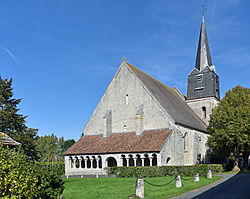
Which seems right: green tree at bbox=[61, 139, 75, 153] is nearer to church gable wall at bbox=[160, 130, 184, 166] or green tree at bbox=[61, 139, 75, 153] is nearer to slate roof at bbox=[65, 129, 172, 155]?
slate roof at bbox=[65, 129, 172, 155]

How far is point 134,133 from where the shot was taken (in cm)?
3331

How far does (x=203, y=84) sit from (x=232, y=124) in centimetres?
1765

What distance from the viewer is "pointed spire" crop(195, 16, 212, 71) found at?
149 feet

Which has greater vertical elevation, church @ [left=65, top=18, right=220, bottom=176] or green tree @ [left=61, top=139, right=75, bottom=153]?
church @ [left=65, top=18, right=220, bottom=176]

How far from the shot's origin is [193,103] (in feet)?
151

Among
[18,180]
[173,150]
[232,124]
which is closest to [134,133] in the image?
[173,150]

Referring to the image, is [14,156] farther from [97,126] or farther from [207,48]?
[207,48]

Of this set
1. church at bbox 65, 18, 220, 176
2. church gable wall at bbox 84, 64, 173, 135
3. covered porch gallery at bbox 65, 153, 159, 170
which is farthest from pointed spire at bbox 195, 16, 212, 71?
covered porch gallery at bbox 65, 153, 159, 170

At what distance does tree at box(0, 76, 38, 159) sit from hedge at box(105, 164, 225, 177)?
690 inches

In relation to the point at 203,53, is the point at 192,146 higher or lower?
lower

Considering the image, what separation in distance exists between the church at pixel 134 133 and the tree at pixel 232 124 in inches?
160

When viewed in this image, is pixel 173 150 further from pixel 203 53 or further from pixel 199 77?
pixel 203 53

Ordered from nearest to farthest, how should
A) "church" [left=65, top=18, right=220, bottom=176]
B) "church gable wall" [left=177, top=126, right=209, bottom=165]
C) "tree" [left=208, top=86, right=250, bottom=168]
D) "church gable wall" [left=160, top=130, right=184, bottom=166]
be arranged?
1. "tree" [left=208, top=86, right=250, bottom=168]
2. "church gable wall" [left=160, top=130, right=184, bottom=166]
3. "church" [left=65, top=18, right=220, bottom=176]
4. "church gable wall" [left=177, top=126, right=209, bottom=165]

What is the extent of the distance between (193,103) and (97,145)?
20.9 m
